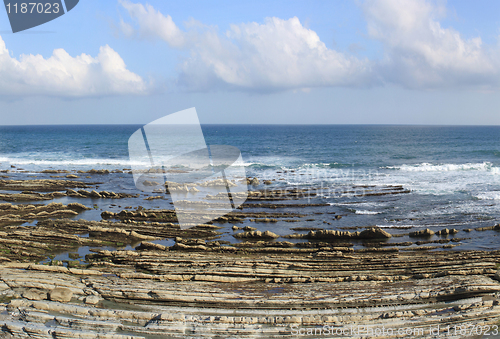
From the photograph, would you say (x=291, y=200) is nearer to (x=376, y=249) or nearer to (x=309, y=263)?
(x=376, y=249)

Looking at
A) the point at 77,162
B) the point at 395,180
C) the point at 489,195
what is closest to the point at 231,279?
the point at 489,195

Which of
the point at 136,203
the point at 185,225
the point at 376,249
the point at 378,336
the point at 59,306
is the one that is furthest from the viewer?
the point at 136,203

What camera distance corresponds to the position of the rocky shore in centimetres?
946

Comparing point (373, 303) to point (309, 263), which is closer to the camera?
point (373, 303)

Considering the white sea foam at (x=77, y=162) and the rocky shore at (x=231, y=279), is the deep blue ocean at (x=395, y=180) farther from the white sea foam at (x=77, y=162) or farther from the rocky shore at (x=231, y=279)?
the rocky shore at (x=231, y=279)

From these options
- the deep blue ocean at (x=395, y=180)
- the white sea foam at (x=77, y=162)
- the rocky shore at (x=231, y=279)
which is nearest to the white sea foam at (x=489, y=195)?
the deep blue ocean at (x=395, y=180)

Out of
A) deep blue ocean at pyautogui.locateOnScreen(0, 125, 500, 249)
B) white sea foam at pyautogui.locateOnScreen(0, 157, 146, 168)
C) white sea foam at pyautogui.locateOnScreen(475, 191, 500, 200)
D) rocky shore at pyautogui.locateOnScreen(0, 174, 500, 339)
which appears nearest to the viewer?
rocky shore at pyautogui.locateOnScreen(0, 174, 500, 339)

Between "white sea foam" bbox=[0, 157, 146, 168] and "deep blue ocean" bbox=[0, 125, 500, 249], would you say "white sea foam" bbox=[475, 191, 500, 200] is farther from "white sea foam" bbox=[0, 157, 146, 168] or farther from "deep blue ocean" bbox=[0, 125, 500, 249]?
"white sea foam" bbox=[0, 157, 146, 168]

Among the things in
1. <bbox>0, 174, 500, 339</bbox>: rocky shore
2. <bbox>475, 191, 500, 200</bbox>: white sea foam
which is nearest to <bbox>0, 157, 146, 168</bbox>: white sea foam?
<bbox>0, 174, 500, 339</bbox>: rocky shore

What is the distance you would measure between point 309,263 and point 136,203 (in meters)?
16.6

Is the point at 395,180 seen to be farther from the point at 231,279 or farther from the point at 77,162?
the point at 77,162

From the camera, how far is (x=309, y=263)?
45.9ft

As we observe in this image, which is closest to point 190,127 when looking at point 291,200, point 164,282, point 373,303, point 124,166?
point 164,282

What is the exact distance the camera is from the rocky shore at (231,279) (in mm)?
9461
